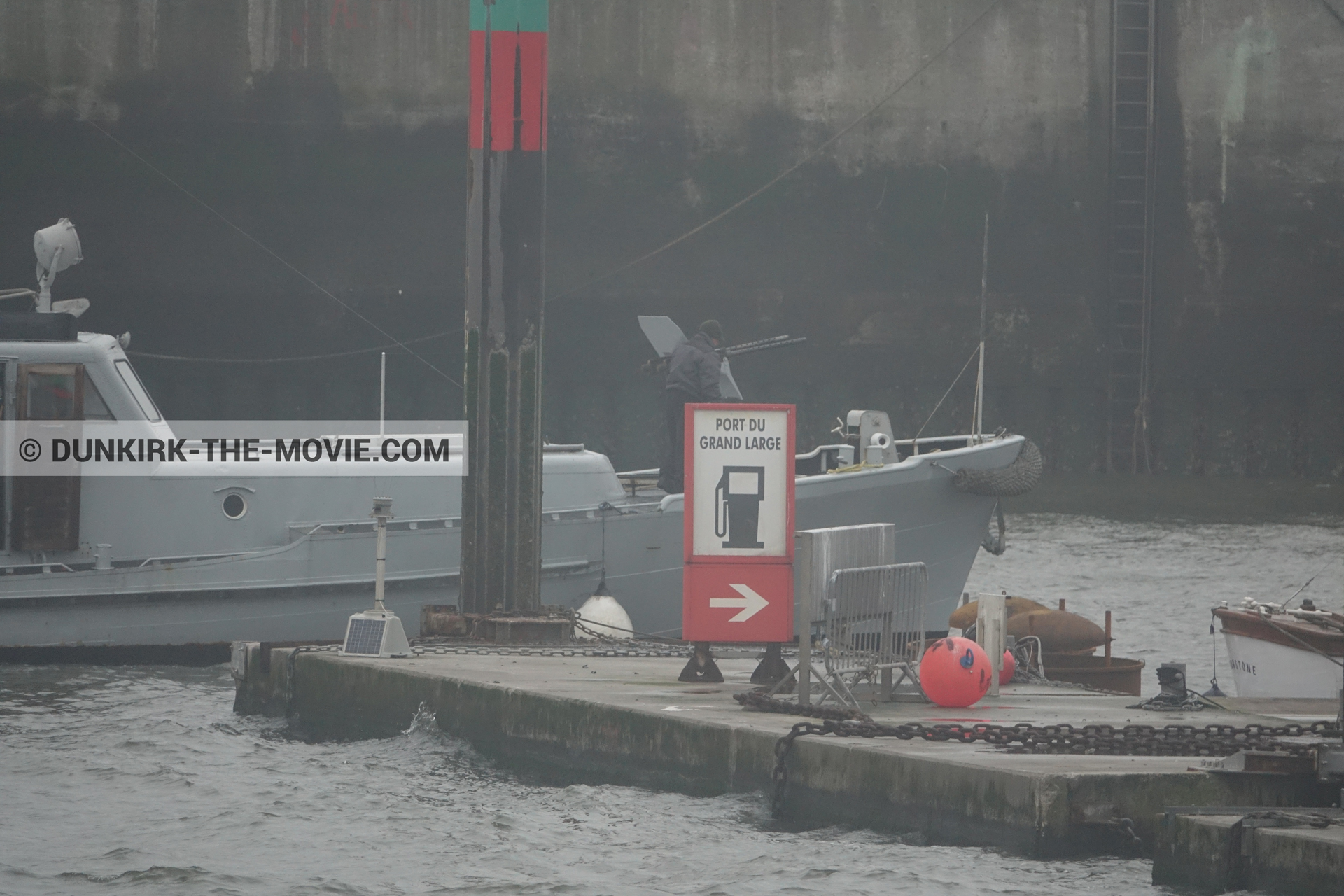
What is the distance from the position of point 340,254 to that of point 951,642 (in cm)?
1786

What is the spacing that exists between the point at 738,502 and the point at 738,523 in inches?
4.0

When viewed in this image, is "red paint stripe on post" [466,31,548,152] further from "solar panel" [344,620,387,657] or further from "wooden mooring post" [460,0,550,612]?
"solar panel" [344,620,387,657]

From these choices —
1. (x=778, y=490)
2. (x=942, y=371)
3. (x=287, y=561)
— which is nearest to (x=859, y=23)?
(x=942, y=371)

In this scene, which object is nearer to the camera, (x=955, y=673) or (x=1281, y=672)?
(x=955, y=673)

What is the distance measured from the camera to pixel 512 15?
39.2 ft

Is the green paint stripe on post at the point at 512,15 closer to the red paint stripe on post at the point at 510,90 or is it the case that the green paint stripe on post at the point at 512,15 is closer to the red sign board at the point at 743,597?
the red paint stripe on post at the point at 510,90

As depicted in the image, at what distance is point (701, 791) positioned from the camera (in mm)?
8273

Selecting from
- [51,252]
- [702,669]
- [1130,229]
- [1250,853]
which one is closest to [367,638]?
[702,669]

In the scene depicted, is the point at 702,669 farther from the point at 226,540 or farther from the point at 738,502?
the point at 226,540

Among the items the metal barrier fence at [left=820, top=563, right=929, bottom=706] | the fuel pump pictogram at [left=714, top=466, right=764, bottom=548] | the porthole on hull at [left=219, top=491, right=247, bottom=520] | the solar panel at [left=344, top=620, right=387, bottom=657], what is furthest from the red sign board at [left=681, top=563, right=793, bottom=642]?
the porthole on hull at [left=219, top=491, right=247, bottom=520]

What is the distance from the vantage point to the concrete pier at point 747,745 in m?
6.99

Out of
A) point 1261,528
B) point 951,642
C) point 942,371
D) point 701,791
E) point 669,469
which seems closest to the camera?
point 701,791

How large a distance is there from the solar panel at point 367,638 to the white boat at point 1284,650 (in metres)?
5.53

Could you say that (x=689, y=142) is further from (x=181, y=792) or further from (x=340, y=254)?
(x=181, y=792)
